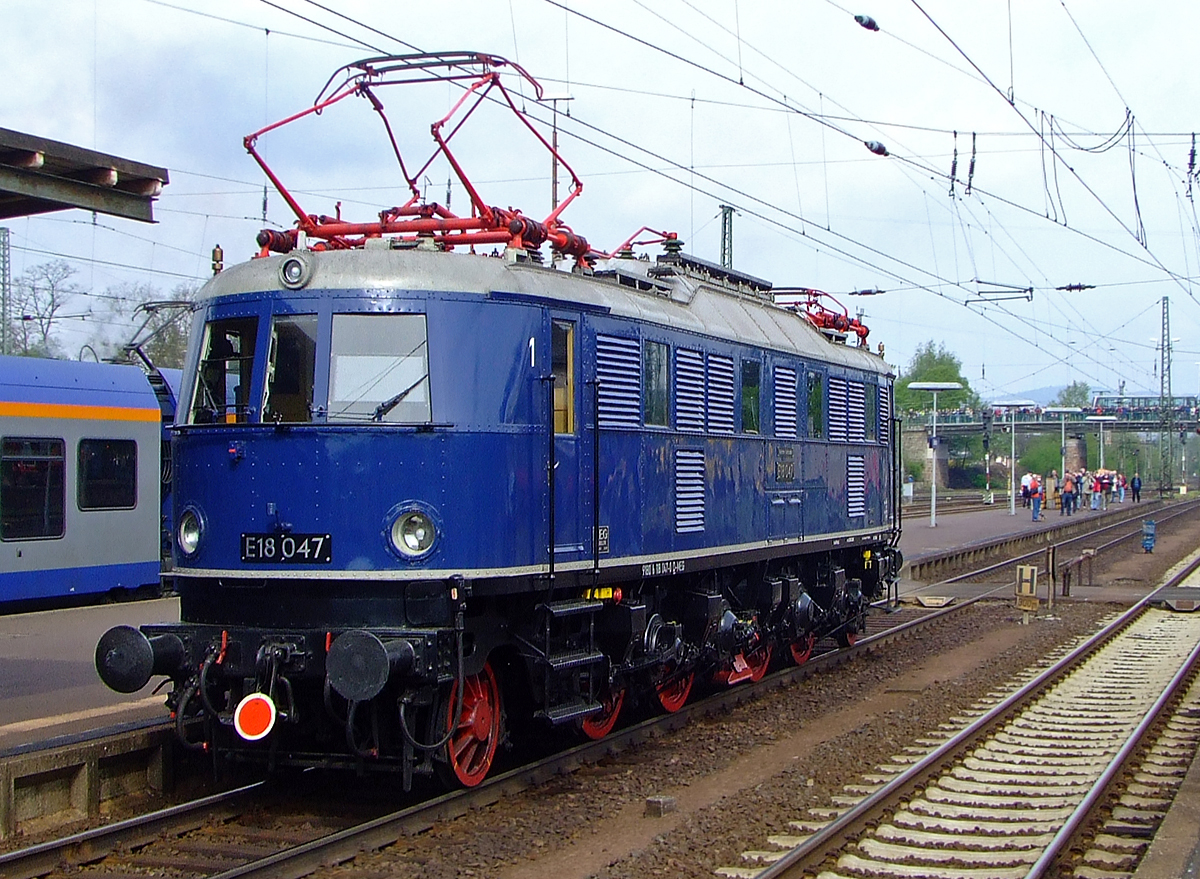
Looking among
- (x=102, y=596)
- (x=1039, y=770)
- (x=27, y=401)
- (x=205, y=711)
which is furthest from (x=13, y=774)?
(x=102, y=596)

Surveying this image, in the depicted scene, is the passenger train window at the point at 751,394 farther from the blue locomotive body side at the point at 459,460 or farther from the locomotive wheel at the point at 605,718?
the locomotive wheel at the point at 605,718

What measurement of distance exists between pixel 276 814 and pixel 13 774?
1.69 meters

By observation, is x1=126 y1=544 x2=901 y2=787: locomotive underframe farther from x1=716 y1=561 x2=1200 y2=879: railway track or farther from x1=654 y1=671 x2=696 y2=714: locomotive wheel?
x1=716 y1=561 x2=1200 y2=879: railway track

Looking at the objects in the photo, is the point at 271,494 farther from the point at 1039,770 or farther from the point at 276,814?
the point at 1039,770

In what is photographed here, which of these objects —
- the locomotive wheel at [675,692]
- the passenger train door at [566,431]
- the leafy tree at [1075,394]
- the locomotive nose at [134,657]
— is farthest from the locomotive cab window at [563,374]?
the leafy tree at [1075,394]

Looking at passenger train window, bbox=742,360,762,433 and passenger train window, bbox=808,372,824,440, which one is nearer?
passenger train window, bbox=742,360,762,433

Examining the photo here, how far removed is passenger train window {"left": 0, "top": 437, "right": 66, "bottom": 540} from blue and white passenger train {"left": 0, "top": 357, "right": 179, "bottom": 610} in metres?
0.01

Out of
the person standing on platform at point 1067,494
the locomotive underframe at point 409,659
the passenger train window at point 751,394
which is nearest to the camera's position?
the locomotive underframe at point 409,659

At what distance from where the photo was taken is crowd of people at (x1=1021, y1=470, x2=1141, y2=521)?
52.8 meters

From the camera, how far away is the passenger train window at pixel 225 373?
8.99 metres

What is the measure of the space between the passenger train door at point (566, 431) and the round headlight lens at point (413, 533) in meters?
1.18

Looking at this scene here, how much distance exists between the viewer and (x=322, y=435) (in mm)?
8617

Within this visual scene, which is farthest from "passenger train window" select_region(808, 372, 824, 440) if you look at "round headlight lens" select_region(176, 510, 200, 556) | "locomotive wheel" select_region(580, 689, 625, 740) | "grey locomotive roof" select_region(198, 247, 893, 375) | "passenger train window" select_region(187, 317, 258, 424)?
"round headlight lens" select_region(176, 510, 200, 556)

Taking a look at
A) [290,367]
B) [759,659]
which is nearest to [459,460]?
[290,367]
